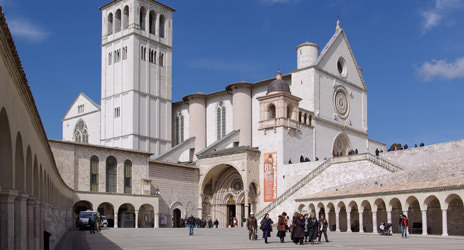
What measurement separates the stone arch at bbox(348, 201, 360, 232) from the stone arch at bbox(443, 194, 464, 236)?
6351mm

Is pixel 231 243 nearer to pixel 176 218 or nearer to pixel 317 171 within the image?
pixel 317 171

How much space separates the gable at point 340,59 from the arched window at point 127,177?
58.9 ft

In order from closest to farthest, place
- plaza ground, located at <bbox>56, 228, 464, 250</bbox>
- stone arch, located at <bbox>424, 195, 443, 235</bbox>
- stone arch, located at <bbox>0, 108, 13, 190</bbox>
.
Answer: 1. stone arch, located at <bbox>0, 108, 13, 190</bbox>
2. plaza ground, located at <bbox>56, 228, 464, 250</bbox>
3. stone arch, located at <bbox>424, 195, 443, 235</bbox>

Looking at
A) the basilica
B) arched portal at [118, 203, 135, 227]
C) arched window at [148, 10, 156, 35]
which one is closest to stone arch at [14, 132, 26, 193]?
the basilica

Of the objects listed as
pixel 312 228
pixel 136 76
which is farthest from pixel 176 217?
pixel 312 228

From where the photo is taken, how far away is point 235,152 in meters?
48.3

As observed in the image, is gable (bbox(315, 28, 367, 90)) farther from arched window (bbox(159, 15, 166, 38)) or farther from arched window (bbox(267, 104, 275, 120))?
arched window (bbox(159, 15, 166, 38))

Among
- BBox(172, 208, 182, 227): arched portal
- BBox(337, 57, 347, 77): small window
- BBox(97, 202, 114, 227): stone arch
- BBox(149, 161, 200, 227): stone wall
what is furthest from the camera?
BBox(337, 57, 347, 77): small window

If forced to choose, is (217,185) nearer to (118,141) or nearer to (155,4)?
(118,141)

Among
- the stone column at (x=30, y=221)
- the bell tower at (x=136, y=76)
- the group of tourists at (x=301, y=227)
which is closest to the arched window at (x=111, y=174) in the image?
the bell tower at (x=136, y=76)

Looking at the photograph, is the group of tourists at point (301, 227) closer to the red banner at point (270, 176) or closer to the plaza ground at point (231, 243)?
the plaza ground at point (231, 243)

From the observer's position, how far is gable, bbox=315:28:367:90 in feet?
171

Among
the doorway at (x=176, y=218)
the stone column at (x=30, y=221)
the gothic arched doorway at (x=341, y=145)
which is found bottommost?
the doorway at (x=176, y=218)

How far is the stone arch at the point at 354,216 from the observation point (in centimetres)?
3622
